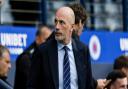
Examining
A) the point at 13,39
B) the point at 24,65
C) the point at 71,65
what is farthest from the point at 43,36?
the point at 71,65

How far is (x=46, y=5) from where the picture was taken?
13.7 metres

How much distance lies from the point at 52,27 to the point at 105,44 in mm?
1198

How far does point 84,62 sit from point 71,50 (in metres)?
0.18

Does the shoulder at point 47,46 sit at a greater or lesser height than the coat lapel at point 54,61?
greater

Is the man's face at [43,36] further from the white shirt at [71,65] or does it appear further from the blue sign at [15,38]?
the white shirt at [71,65]

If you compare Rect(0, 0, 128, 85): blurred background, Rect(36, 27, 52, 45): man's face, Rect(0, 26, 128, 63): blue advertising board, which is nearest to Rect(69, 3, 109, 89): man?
Rect(36, 27, 52, 45): man's face

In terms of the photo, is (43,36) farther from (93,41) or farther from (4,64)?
(93,41)

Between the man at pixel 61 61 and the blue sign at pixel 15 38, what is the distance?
16.7 feet

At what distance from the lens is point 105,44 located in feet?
46.0

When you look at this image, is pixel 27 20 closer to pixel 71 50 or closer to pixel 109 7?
pixel 109 7

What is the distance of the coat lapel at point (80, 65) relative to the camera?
6840 millimetres

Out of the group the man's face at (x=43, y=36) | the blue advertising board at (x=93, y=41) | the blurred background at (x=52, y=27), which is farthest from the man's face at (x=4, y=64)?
the blurred background at (x=52, y=27)

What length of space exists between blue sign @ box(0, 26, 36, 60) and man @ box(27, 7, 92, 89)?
5.08m

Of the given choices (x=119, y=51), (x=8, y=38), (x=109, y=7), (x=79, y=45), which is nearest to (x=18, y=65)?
(x=8, y=38)
